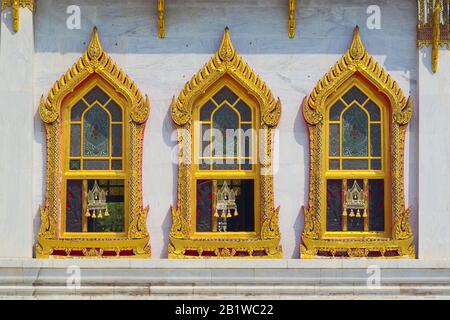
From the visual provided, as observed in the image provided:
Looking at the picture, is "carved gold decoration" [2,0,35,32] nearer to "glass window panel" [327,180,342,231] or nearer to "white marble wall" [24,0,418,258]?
"white marble wall" [24,0,418,258]

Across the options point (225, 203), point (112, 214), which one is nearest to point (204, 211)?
point (225, 203)

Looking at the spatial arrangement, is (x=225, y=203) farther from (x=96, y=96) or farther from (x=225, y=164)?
(x=96, y=96)

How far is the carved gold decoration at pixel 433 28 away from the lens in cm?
860

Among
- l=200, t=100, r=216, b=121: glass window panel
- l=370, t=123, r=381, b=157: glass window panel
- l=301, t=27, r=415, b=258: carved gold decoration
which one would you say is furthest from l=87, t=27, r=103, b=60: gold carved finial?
l=370, t=123, r=381, b=157: glass window panel

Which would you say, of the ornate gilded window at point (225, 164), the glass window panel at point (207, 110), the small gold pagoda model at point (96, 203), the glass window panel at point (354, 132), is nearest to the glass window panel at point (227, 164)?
the ornate gilded window at point (225, 164)

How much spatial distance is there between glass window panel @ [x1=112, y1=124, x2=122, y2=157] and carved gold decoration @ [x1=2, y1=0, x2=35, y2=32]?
1.64 m

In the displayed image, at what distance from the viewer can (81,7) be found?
8781 millimetres

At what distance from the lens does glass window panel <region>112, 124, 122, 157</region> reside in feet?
28.7

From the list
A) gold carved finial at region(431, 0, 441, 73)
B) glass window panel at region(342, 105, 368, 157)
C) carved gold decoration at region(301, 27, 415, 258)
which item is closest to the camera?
gold carved finial at region(431, 0, 441, 73)

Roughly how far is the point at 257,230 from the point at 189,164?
→ 3.72ft

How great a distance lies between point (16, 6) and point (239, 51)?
2.68 m

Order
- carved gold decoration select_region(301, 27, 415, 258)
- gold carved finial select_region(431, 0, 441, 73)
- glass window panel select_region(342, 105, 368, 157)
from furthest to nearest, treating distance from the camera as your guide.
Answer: glass window panel select_region(342, 105, 368, 157)
carved gold decoration select_region(301, 27, 415, 258)
gold carved finial select_region(431, 0, 441, 73)
